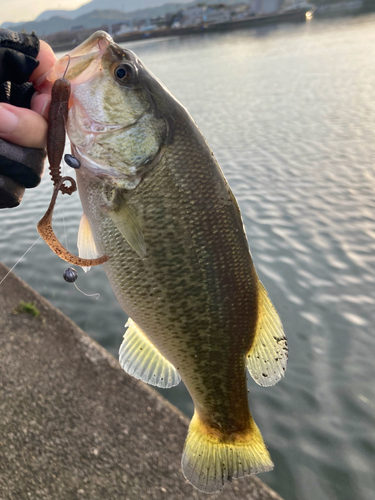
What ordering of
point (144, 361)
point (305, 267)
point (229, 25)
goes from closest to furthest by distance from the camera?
point (144, 361) → point (305, 267) → point (229, 25)

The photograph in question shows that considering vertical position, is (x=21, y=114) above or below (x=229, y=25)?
below

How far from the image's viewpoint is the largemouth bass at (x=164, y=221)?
1.82 metres

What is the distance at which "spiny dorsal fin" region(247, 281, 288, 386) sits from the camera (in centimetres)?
204

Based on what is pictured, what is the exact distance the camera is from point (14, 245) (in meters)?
8.20

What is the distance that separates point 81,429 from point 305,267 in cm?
509

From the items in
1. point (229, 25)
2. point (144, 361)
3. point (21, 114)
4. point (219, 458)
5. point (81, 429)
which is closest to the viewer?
point (21, 114)

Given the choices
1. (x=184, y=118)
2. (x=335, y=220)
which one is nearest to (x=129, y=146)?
(x=184, y=118)

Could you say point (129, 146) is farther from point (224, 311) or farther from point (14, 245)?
point (14, 245)

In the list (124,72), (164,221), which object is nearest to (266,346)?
(164,221)

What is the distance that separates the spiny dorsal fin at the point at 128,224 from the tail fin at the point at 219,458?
1226 millimetres

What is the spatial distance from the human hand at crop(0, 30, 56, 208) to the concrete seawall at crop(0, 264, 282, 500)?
223 centimetres

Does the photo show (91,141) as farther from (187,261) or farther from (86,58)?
(187,261)

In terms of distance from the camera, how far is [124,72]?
6.03ft

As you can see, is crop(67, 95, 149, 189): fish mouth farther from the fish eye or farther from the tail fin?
the tail fin
